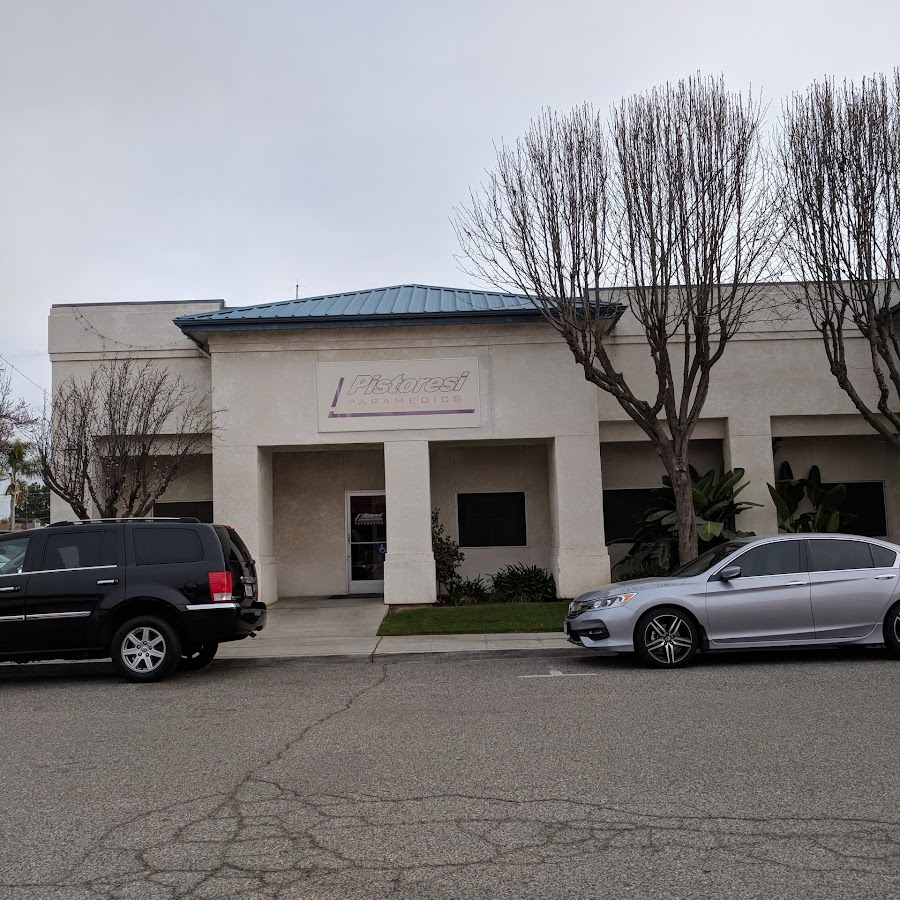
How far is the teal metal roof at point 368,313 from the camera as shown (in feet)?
59.7

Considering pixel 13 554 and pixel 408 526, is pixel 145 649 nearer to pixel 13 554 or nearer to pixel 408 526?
pixel 13 554

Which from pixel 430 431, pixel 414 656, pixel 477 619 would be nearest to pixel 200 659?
pixel 414 656

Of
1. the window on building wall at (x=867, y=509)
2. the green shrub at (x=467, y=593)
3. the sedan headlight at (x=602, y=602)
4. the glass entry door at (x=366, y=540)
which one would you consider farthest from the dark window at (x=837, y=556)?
the glass entry door at (x=366, y=540)

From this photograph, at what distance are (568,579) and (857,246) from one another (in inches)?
313

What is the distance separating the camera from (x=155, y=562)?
1097 cm

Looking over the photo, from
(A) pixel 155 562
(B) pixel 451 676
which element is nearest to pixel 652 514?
(B) pixel 451 676

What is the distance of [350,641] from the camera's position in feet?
45.9

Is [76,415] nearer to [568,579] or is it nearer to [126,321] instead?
[126,321]

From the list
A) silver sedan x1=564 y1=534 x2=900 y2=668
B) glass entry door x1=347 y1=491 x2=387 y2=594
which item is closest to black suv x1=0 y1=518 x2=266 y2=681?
silver sedan x1=564 y1=534 x2=900 y2=668

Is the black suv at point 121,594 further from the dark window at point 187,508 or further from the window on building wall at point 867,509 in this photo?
the window on building wall at point 867,509

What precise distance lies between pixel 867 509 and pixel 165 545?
16.2 metres

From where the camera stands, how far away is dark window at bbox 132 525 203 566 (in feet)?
36.1

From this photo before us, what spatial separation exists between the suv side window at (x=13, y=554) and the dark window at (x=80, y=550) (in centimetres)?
26

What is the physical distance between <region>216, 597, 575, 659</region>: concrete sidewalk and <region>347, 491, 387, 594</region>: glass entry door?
131 inches
